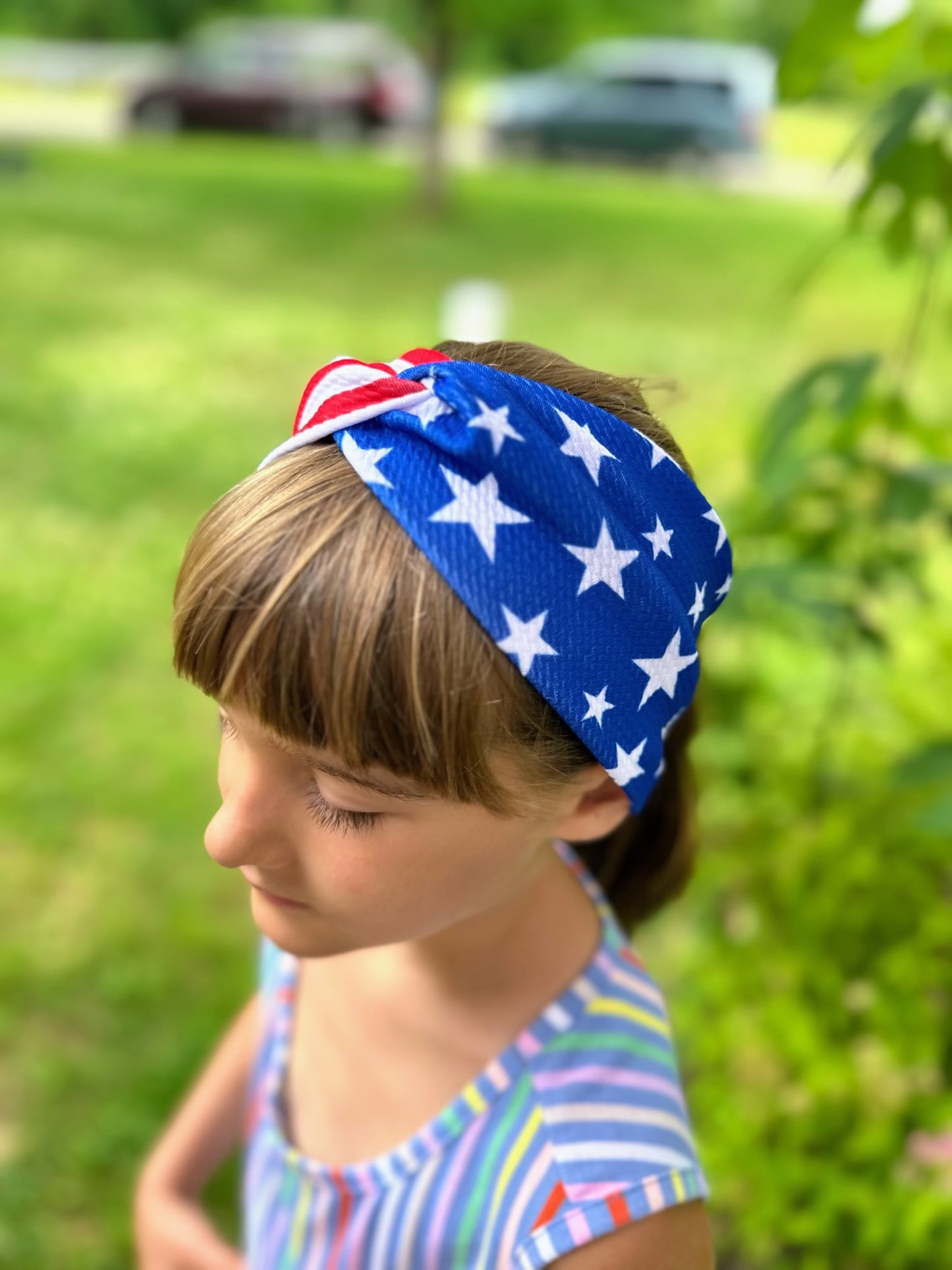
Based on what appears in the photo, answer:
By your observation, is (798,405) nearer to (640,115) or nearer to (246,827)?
(246,827)

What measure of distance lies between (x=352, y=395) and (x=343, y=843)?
36 centimetres

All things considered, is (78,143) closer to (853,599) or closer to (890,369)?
(890,369)

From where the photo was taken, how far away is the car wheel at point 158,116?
16.4m

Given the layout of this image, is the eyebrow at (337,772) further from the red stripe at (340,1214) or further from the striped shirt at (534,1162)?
the red stripe at (340,1214)

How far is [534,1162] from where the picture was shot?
1166mm

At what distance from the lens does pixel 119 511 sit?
17.3ft

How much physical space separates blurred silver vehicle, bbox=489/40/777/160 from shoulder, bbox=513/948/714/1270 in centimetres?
1675

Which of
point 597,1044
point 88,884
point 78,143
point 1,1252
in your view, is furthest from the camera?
point 78,143

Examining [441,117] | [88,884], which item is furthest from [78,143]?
[88,884]

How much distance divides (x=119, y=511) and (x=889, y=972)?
157 inches

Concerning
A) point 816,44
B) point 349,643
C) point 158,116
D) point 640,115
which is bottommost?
point 158,116

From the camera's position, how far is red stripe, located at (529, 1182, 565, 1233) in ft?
3.68

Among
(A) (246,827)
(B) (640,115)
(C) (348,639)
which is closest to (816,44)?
(C) (348,639)

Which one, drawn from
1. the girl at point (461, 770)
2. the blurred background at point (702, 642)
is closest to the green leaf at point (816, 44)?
the blurred background at point (702, 642)
